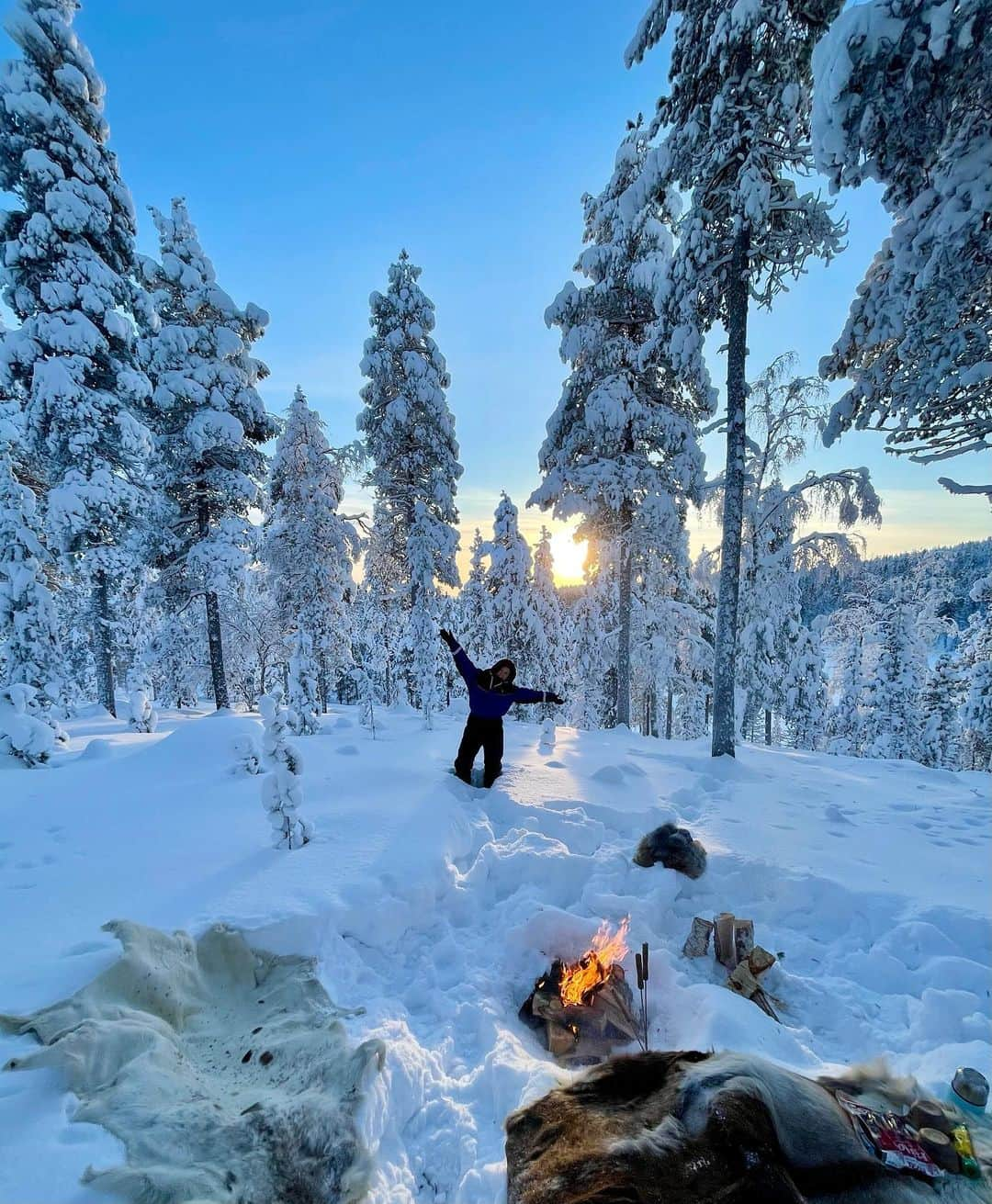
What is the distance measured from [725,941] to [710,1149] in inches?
88.9

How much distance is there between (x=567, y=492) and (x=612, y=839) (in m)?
8.98

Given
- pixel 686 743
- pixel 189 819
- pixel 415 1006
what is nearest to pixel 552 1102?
pixel 415 1006

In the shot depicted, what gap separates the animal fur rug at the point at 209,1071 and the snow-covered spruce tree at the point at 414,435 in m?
12.4

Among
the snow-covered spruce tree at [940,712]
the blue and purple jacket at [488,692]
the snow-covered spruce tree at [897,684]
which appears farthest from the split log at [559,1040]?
the snow-covered spruce tree at [940,712]

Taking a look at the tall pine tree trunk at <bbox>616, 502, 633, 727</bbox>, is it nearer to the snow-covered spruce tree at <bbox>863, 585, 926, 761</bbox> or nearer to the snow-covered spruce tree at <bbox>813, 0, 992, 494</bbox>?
the snow-covered spruce tree at <bbox>813, 0, 992, 494</bbox>

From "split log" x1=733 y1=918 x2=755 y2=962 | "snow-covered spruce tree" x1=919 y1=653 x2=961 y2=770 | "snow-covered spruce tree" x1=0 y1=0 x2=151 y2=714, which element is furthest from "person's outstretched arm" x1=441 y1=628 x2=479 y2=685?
"snow-covered spruce tree" x1=919 y1=653 x2=961 y2=770

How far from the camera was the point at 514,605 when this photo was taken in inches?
689

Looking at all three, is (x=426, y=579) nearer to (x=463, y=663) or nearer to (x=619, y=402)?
(x=619, y=402)

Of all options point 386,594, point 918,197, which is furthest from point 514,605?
point 918,197

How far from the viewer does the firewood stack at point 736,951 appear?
3.55 m

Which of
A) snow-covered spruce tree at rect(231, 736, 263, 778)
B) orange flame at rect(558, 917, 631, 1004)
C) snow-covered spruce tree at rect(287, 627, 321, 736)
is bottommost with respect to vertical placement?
orange flame at rect(558, 917, 631, 1004)

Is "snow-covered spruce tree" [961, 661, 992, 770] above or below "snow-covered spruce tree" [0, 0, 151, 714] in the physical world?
below

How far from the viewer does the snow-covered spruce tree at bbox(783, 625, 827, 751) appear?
18.8 metres

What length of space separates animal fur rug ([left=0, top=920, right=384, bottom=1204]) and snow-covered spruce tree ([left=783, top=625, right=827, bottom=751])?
17902 mm
